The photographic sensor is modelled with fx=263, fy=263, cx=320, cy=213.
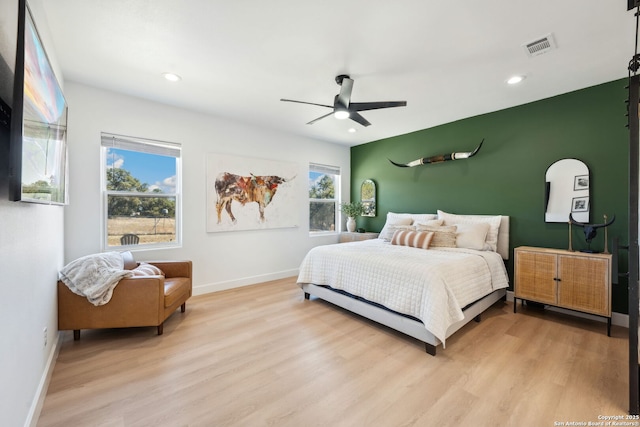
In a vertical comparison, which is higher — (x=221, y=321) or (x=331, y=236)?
(x=331, y=236)

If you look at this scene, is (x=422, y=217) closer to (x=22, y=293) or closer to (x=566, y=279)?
(x=566, y=279)

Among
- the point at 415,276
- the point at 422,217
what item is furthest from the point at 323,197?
the point at 415,276

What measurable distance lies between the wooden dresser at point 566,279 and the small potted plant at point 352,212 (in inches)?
111

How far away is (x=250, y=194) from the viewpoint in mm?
4242

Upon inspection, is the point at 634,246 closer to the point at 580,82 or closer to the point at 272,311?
the point at 580,82

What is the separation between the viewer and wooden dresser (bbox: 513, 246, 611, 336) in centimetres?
261

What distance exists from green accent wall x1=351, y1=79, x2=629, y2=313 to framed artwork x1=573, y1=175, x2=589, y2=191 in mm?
68

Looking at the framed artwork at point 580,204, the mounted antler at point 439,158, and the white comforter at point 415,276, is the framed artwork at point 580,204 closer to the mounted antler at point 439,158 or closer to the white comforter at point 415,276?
the white comforter at point 415,276

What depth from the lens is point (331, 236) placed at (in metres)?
5.46

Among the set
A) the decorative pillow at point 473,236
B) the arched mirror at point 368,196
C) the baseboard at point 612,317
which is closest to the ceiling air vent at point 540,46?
the decorative pillow at point 473,236

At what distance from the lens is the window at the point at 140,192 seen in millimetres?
3163

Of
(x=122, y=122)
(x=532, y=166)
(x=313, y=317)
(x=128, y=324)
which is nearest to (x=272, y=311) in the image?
(x=313, y=317)

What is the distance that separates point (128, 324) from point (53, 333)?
1.64 ft

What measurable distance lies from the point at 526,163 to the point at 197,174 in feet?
14.7
